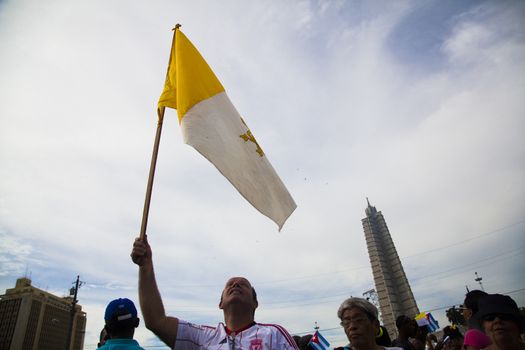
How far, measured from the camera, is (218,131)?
12.5ft

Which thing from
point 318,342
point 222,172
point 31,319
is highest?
point 31,319

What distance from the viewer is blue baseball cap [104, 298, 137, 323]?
3084mm

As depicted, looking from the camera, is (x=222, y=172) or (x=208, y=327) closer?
(x=208, y=327)

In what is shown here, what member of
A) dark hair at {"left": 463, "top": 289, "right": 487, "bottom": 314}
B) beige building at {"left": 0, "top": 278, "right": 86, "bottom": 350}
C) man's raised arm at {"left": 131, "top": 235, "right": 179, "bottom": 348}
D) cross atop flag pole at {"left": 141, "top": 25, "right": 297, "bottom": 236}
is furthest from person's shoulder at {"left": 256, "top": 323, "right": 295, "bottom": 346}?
beige building at {"left": 0, "top": 278, "right": 86, "bottom": 350}

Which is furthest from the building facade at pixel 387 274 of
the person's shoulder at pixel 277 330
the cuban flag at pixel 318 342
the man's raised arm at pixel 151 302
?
the man's raised arm at pixel 151 302

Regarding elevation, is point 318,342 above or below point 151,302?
below

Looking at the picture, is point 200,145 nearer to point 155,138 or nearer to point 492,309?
point 155,138

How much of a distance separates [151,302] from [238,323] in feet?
2.65

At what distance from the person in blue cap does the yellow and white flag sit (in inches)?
70.5

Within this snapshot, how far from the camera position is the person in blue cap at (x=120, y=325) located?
2.97 metres

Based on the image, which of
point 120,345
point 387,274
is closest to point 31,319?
point 120,345

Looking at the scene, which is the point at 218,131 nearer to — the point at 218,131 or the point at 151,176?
the point at 218,131

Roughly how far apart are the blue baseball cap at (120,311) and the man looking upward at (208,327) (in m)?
0.84

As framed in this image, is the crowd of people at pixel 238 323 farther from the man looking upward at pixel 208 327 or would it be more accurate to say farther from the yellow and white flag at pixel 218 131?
the yellow and white flag at pixel 218 131
